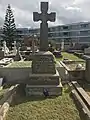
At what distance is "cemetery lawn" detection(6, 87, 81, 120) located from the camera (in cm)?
501

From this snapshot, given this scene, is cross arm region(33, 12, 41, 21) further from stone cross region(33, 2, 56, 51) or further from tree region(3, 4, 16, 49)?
tree region(3, 4, 16, 49)

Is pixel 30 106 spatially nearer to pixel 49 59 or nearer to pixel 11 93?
pixel 11 93

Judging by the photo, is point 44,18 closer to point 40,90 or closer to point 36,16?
point 36,16

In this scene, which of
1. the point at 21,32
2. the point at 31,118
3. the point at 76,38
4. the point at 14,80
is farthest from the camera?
the point at 21,32

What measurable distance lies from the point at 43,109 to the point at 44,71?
2313 millimetres

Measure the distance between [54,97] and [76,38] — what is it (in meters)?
76.7

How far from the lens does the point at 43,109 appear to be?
216 inches

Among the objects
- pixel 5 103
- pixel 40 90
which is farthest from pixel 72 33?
pixel 5 103

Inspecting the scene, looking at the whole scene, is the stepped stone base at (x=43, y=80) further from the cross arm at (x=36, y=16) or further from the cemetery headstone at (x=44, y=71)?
the cross arm at (x=36, y=16)

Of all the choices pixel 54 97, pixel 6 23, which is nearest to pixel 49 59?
pixel 54 97

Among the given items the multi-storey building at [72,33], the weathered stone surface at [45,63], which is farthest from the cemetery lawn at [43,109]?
the multi-storey building at [72,33]

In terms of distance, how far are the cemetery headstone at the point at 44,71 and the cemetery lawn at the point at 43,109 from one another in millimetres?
436

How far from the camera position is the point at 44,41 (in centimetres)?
803

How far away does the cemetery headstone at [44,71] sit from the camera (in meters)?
6.96
